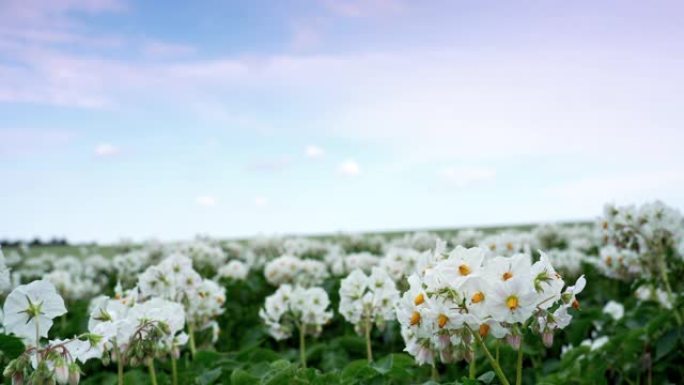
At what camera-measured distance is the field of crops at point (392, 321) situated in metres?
2.62

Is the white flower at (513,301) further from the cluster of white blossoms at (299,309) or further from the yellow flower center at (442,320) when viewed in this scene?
the cluster of white blossoms at (299,309)

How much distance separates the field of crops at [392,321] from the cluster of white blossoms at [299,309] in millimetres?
12

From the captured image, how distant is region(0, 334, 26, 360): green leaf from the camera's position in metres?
2.84

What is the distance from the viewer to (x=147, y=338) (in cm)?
332

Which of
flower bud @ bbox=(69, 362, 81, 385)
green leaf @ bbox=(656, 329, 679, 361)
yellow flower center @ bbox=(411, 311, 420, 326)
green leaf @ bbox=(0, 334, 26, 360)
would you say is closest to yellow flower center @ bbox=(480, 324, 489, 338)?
yellow flower center @ bbox=(411, 311, 420, 326)

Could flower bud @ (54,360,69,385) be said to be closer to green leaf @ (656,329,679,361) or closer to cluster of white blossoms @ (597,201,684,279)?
green leaf @ (656,329,679,361)

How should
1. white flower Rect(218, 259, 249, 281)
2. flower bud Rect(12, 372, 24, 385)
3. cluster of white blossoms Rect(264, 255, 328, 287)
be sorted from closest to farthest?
flower bud Rect(12, 372, 24, 385) → cluster of white blossoms Rect(264, 255, 328, 287) → white flower Rect(218, 259, 249, 281)

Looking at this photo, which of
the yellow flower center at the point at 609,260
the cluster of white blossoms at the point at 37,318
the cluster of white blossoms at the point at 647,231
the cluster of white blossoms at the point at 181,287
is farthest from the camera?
the yellow flower center at the point at 609,260

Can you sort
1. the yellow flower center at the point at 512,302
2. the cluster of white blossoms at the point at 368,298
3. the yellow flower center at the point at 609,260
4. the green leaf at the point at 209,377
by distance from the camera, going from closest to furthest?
1. the yellow flower center at the point at 512,302
2. the green leaf at the point at 209,377
3. the cluster of white blossoms at the point at 368,298
4. the yellow flower center at the point at 609,260

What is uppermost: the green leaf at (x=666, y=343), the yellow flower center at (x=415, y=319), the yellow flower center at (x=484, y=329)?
the yellow flower center at (x=415, y=319)

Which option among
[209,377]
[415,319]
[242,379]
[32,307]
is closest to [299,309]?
[209,377]

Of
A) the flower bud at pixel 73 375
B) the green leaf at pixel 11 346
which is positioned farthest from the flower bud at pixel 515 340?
the green leaf at pixel 11 346

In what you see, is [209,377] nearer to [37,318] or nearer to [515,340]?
[37,318]

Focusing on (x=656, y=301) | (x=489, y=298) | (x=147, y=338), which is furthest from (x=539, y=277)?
(x=656, y=301)
